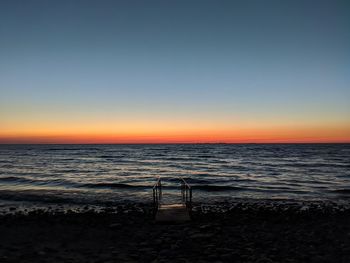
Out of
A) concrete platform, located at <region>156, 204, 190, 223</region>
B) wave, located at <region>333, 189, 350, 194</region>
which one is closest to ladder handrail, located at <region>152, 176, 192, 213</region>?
concrete platform, located at <region>156, 204, 190, 223</region>

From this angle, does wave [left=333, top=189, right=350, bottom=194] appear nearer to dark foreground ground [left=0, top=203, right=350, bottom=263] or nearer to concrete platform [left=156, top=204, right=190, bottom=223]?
dark foreground ground [left=0, top=203, right=350, bottom=263]

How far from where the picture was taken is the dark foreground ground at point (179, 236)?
873 cm

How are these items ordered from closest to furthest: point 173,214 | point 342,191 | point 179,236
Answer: point 179,236
point 173,214
point 342,191

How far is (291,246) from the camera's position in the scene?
956cm

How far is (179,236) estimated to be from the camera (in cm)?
1055

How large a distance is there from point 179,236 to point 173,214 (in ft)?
7.73

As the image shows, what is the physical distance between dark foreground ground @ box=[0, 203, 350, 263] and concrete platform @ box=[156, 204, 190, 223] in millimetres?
332

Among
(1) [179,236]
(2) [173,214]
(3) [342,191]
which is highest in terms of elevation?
(2) [173,214]

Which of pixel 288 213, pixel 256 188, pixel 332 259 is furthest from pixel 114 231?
pixel 256 188

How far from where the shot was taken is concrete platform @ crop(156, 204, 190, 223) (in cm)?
1225

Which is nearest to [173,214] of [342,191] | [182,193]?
[182,193]

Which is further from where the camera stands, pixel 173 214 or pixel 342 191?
pixel 342 191

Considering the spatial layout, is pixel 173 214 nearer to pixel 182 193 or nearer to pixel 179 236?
pixel 179 236

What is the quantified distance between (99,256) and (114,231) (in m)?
2.81
